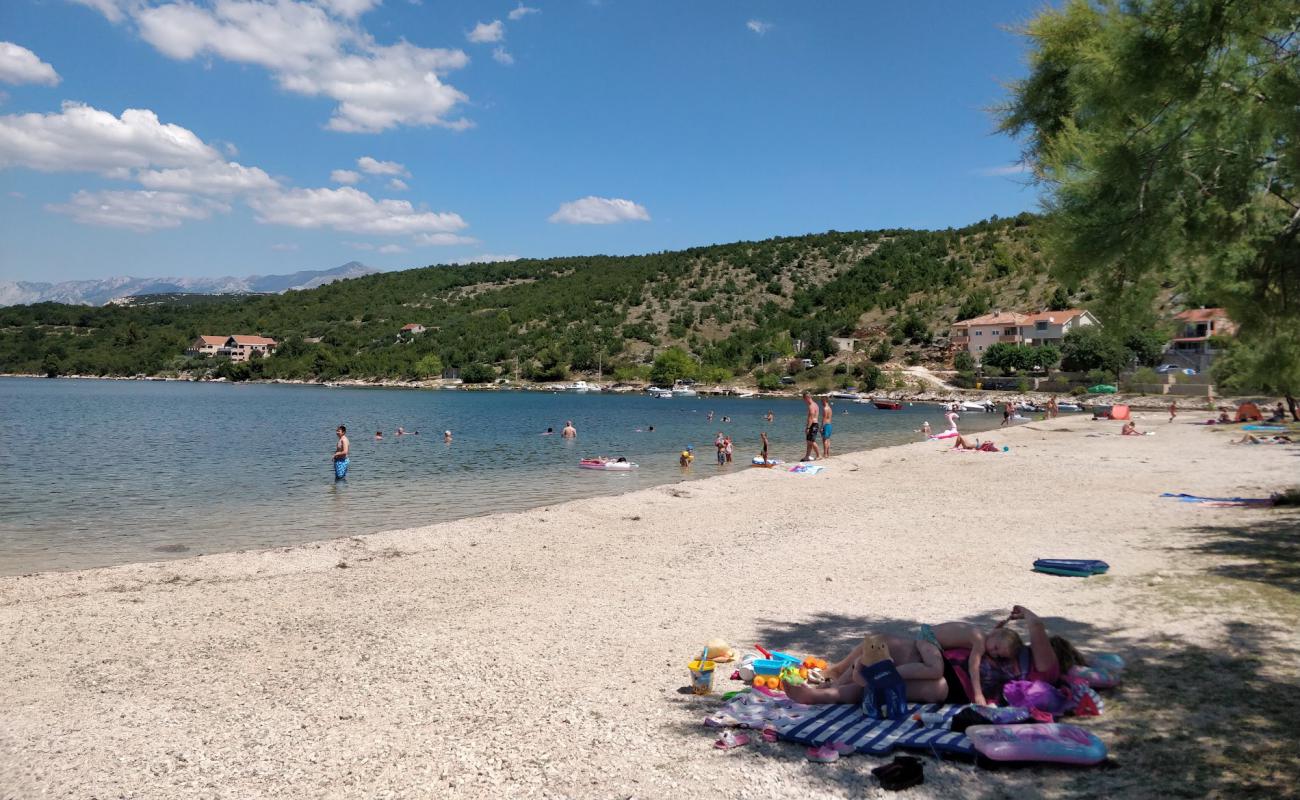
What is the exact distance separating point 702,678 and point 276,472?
21.6 metres

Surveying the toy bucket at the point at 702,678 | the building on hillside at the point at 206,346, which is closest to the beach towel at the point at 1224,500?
the toy bucket at the point at 702,678

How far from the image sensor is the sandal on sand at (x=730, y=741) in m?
4.56

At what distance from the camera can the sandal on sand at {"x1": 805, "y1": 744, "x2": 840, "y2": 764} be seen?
434cm

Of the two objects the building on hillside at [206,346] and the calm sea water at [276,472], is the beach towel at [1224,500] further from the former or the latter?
the building on hillside at [206,346]

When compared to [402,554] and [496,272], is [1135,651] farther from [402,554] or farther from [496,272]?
[496,272]

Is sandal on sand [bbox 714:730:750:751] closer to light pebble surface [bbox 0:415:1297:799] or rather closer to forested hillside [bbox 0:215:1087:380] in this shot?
light pebble surface [bbox 0:415:1297:799]

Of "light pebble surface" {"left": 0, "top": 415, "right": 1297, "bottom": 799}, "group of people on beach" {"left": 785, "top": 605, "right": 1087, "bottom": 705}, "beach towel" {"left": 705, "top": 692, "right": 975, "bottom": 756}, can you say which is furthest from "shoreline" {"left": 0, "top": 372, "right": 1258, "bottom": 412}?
"beach towel" {"left": 705, "top": 692, "right": 975, "bottom": 756}

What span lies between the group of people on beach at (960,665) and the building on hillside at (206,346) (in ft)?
502

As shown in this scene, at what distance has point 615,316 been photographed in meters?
130

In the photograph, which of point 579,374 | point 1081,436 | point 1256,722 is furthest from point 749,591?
point 579,374

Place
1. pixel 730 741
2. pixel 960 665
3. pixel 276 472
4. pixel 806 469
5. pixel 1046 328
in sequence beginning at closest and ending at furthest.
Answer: pixel 730 741 < pixel 960 665 < pixel 806 469 < pixel 276 472 < pixel 1046 328

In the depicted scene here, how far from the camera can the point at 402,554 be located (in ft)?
37.5

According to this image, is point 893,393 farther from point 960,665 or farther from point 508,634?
point 960,665

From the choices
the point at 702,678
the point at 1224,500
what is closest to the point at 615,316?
the point at 1224,500
